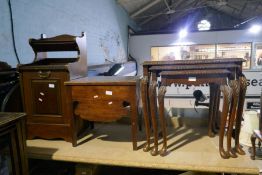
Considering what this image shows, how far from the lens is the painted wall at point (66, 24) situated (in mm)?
2076

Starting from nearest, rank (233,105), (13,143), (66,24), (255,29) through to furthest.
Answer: (13,143) < (233,105) < (66,24) < (255,29)

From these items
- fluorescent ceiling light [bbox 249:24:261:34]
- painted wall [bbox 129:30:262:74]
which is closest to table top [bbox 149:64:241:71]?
painted wall [bbox 129:30:262:74]

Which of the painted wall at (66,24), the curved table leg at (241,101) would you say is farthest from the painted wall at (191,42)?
the curved table leg at (241,101)

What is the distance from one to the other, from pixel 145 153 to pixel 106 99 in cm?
47

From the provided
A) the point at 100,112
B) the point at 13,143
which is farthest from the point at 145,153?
the point at 13,143

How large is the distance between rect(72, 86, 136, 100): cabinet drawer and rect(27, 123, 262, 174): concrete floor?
0.39 meters

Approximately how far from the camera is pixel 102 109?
1.65 m

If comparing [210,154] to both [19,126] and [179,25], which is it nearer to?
[19,126]

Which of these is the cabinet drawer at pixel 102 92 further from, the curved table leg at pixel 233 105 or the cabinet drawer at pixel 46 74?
the curved table leg at pixel 233 105

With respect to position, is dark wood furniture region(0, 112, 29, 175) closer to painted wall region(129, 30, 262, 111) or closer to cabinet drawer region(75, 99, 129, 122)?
cabinet drawer region(75, 99, 129, 122)

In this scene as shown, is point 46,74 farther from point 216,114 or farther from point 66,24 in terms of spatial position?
point 66,24

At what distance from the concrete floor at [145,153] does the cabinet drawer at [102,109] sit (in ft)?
0.82

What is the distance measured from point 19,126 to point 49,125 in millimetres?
486

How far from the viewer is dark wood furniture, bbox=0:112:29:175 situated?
1239mm
